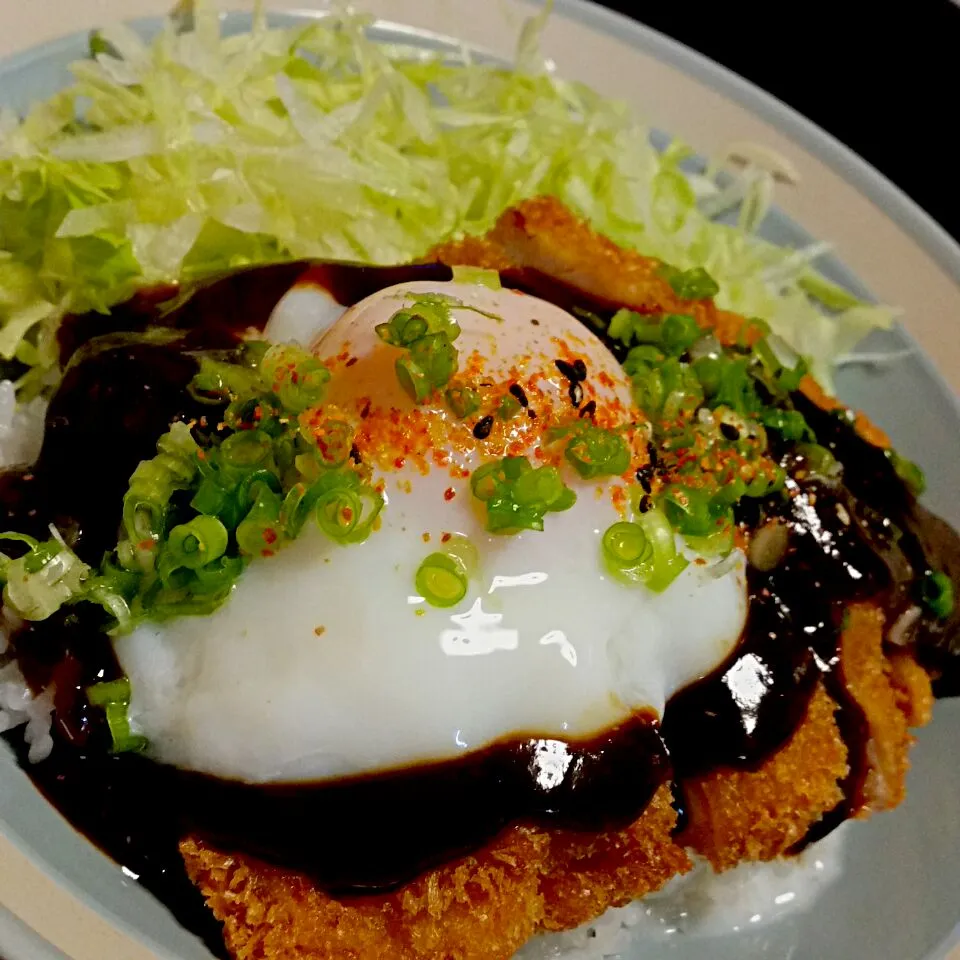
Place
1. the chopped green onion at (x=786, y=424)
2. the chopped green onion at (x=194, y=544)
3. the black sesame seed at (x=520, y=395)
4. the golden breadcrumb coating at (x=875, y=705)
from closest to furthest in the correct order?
the chopped green onion at (x=194, y=544)
the black sesame seed at (x=520, y=395)
the golden breadcrumb coating at (x=875, y=705)
the chopped green onion at (x=786, y=424)

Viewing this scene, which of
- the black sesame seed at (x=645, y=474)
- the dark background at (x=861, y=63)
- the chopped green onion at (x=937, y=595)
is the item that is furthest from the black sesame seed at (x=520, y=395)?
the dark background at (x=861, y=63)

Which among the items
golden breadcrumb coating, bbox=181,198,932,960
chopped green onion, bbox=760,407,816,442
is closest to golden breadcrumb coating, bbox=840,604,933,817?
golden breadcrumb coating, bbox=181,198,932,960

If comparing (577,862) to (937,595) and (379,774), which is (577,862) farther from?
(937,595)

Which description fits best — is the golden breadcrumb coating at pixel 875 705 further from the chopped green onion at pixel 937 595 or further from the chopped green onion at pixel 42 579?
the chopped green onion at pixel 42 579

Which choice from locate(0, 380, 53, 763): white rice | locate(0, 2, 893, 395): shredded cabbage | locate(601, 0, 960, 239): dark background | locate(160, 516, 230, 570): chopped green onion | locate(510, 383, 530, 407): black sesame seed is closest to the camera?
locate(160, 516, 230, 570): chopped green onion

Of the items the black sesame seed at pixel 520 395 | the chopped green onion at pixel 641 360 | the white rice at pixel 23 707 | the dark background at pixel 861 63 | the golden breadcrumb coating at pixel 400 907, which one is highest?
the dark background at pixel 861 63

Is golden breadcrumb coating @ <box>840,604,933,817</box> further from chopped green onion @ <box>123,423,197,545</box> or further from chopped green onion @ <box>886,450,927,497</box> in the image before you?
chopped green onion @ <box>123,423,197,545</box>

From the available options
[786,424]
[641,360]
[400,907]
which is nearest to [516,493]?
[641,360]
